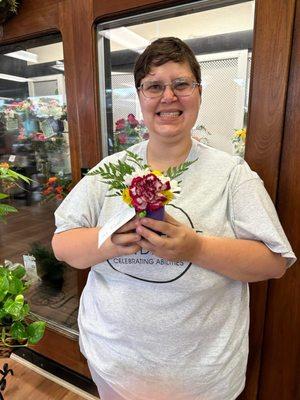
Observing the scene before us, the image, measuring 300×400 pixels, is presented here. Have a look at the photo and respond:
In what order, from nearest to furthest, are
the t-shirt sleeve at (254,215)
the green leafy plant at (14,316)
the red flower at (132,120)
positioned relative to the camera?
1. the t-shirt sleeve at (254,215)
2. the green leafy plant at (14,316)
3. the red flower at (132,120)

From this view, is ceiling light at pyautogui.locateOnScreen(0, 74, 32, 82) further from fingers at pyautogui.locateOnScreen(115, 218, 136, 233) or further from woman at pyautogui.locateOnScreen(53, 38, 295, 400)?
fingers at pyautogui.locateOnScreen(115, 218, 136, 233)

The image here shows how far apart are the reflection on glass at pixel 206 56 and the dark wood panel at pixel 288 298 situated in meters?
0.17

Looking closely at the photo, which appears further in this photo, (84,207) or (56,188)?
(56,188)

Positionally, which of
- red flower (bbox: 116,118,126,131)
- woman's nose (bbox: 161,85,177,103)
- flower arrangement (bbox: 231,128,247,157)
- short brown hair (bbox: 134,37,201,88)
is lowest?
flower arrangement (bbox: 231,128,247,157)

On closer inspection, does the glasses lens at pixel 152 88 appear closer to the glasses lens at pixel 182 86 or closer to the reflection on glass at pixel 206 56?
the glasses lens at pixel 182 86

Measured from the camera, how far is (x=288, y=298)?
3.60 feet

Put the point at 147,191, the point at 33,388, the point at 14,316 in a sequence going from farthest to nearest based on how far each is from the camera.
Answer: the point at 33,388 → the point at 14,316 → the point at 147,191

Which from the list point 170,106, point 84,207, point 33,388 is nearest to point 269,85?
point 170,106

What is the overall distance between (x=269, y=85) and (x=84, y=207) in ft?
2.36

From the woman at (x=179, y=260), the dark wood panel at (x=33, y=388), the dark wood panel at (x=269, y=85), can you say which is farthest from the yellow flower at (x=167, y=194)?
the dark wood panel at (x=33, y=388)

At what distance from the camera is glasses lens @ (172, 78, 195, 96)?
0.76m

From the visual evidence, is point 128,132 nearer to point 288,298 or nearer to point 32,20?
point 32,20

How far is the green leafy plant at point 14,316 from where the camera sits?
0.98 meters

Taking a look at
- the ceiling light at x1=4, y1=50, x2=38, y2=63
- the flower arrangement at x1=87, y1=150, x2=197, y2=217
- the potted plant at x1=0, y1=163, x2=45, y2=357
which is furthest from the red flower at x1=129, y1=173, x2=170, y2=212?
the ceiling light at x1=4, y1=50, x2=38, y2=63
